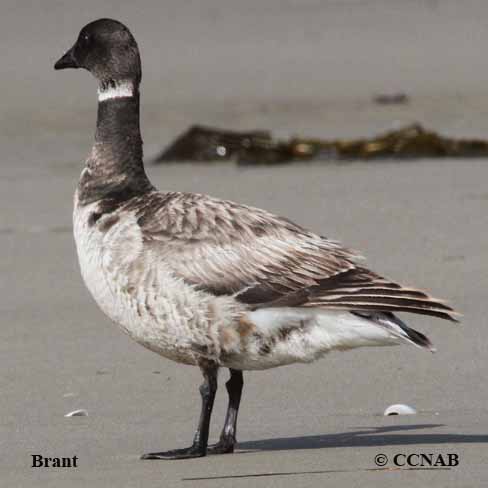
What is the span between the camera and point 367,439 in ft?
21.0

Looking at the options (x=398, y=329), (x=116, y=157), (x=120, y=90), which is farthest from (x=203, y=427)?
(x=120, y=90)

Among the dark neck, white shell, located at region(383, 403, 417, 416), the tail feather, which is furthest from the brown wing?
white shell, located at region(383, 403, 417, 416)

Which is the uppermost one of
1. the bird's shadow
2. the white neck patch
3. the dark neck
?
the white neck patch

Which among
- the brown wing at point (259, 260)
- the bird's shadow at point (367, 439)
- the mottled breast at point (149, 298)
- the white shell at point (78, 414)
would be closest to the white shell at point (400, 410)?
the bird's shadow at point (367, 439)

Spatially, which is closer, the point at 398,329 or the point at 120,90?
the point at 398,329

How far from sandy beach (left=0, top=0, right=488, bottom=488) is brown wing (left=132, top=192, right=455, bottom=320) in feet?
2.11

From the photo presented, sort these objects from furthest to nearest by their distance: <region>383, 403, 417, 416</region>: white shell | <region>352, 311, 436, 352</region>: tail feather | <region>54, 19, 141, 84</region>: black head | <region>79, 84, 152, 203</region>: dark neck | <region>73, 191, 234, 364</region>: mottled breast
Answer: <region>54, 19, 141, 84</region>: black head
<region>79, 84, 152, 203</region>: dark neck
<region>383, 403, 417, 416</region>: white shell
<region>73, 191, 234, 364</region>: mottled breast
<region>352, 311, 436, 352</region>: tail feather

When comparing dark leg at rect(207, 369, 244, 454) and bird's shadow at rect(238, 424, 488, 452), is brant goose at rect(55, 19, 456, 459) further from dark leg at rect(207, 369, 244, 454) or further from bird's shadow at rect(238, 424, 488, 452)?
bird's shadow at rect(238, 424, 488, 452)

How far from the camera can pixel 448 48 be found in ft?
74.2

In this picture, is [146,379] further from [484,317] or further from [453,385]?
[484,317]

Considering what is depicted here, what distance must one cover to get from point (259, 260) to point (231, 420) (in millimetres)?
736

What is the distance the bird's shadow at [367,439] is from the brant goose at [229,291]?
0.66ft

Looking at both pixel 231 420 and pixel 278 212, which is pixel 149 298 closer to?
pixel 231 420

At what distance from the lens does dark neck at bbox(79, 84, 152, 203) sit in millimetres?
7172
